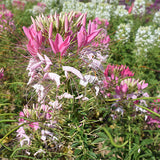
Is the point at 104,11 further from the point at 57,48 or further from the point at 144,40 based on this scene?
the point at 57,48

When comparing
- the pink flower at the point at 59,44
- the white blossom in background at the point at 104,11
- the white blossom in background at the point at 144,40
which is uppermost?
the pink flower at the point at 59,44

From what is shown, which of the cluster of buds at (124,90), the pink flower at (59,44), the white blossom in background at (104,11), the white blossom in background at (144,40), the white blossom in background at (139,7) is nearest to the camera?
the pink flower at (59,44)

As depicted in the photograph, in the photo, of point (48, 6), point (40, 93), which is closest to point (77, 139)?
point (40, 93)

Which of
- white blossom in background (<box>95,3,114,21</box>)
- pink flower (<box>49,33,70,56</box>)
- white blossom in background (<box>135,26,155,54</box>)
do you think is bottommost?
white blossom in background (<box>135,26,155,54</box>)

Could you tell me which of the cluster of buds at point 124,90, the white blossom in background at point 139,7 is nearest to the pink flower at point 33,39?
the cluster of buds at point 124,90

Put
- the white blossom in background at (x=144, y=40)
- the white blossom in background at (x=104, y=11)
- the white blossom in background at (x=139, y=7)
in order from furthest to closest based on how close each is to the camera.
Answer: the white blossom in background at (x=139, y=7)
the white blossom in background at (x=104, y=11)
the white blossom in background at (x=144, y=40)

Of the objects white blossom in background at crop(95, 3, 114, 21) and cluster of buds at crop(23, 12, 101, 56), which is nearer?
cluster of buds at crop(23, 12, 101, 56)

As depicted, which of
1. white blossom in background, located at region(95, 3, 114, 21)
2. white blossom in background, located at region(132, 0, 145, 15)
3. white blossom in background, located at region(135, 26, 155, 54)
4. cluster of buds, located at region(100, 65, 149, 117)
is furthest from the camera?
white blossom in background, located at region(132, 0, 145, 15)

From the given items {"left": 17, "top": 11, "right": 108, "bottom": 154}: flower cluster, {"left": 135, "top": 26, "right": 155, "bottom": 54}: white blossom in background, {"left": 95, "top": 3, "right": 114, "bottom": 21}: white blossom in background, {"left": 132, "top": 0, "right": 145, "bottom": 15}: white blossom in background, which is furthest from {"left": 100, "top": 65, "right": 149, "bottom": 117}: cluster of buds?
{"left": 132, "top": 0, "right": 145, "bottom": 15}: white blossom in background

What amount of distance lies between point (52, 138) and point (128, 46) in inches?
107

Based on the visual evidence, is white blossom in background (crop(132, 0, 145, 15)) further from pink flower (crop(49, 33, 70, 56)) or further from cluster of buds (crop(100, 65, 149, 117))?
pink flower (crop(49, 33, 70, 56))

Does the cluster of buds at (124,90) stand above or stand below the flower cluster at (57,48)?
below

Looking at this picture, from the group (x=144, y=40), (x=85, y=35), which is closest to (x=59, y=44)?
(x=85, y=35)

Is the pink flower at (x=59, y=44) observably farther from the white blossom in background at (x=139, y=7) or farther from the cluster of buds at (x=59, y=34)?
the white blossom in background at (x=139, y=7)
